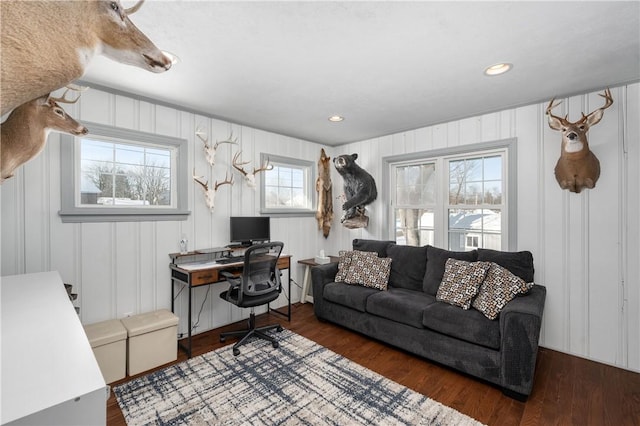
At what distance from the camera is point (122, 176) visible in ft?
9.26

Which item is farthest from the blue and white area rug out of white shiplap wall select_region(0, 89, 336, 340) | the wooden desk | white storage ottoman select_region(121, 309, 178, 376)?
white shiplap wall select_region(0, 89, 336, 340)

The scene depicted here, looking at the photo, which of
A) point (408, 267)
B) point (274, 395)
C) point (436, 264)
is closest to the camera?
point (274, 395)

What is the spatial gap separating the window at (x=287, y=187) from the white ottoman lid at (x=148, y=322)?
5.52 ft

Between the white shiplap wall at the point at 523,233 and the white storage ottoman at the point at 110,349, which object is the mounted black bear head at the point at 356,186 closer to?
the white shiplap wall at the point at 523,233

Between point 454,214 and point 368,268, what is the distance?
1284mm

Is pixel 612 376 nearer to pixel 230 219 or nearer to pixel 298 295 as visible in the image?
pixel 298 295

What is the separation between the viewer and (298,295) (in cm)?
436

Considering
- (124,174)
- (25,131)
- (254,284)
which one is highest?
(124,174)

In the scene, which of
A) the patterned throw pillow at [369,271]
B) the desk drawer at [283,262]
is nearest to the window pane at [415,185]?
the patterned throw pillow at [369,271]

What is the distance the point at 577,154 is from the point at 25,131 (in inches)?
143

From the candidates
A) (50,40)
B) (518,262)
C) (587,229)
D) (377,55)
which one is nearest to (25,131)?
(50,40)

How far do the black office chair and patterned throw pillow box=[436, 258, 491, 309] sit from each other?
1684 millimetres

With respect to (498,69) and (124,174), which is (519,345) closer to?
(498,69)

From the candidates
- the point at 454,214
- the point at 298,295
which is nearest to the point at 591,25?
the point at 454,214
